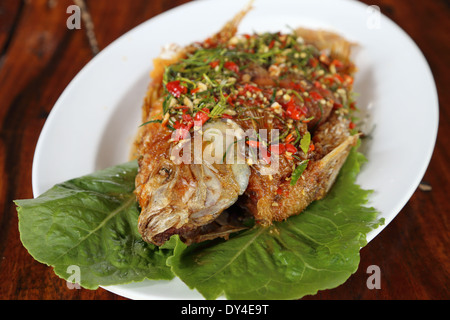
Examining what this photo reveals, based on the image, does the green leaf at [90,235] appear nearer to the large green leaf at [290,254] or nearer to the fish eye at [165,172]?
the large green leaf at [290,254]

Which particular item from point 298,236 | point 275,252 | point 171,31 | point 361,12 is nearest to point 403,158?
point 298,236

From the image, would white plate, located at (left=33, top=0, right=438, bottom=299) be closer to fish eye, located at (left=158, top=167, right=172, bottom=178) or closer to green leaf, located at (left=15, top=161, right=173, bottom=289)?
green leaf, located at (left=15, top=161, right=173, bottom=289)

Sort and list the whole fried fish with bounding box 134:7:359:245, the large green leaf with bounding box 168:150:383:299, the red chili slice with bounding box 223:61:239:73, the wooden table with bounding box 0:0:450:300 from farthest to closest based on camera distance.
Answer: the red chili slice with bounding box 223:61:239:73
the wooden table with bounding box 0:0:450:300
the whole fried fish with bounding box 134:7:359:245
the large green leaf with bounding box 168:150:383:299

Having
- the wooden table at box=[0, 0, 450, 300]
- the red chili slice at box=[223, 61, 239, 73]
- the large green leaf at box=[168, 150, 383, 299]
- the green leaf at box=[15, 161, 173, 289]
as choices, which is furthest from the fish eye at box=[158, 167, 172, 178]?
the red chili slice at box=[223, 61, 239, 73]

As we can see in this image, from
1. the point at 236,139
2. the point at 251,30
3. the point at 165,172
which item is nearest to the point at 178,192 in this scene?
the point at 165,172

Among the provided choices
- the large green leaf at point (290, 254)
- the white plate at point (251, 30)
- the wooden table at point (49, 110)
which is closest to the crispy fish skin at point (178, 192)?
the large green leaf at point (290, 254)

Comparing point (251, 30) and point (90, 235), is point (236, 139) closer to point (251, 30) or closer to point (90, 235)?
point (90, 235)

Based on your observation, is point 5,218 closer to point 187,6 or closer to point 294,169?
point 294,169
